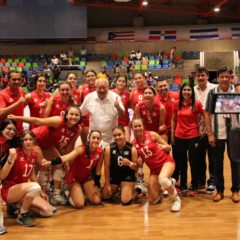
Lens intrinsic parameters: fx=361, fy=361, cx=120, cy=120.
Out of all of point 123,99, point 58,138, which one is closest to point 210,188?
point 123,99

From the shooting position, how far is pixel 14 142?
12.4 feet

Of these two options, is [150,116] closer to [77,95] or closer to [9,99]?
[77,95]

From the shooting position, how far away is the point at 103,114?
4324 millimetres

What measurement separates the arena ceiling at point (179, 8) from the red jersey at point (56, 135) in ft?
43.2

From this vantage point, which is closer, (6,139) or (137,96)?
(6,139)

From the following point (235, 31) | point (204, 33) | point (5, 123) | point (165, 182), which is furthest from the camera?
point (204, 33)

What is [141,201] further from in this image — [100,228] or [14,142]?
[14,142]

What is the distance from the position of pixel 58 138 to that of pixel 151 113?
1199mm

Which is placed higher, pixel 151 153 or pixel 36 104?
pixel 36 104

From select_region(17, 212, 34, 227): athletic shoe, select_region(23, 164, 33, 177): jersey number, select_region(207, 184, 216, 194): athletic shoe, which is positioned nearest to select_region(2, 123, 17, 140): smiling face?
select_region(23, 164, 33, 177): jersey number

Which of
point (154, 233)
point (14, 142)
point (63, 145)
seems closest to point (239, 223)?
point (154, 233)

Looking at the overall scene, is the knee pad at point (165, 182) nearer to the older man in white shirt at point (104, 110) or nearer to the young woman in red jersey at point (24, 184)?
the older man in white shirt at point (104, 110)

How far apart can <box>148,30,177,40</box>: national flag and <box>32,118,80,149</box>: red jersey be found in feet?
48.1

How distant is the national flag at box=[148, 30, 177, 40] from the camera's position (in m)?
18.0
